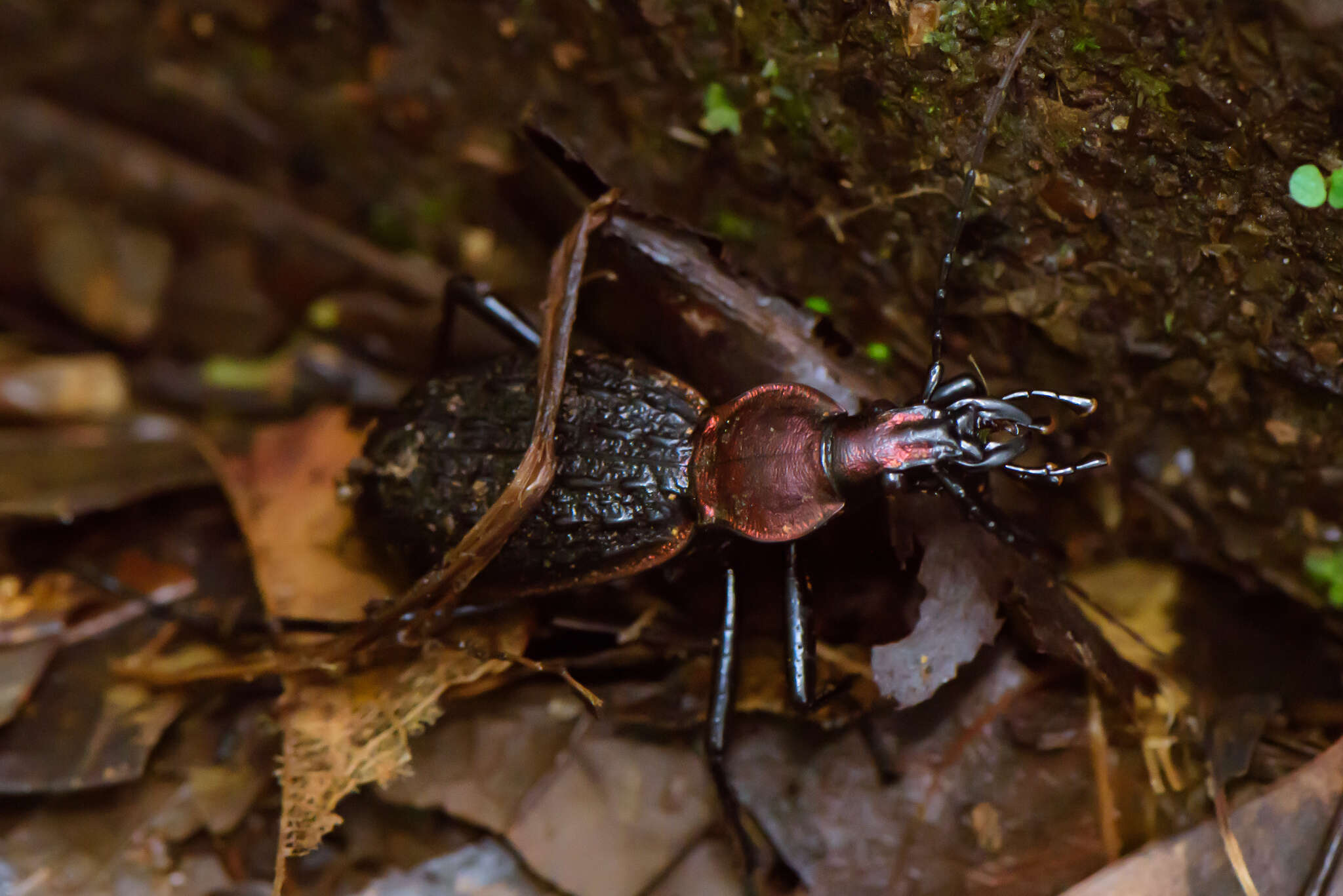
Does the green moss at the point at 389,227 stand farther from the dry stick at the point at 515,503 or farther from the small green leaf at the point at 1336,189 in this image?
the small green leaf at the point at 1336,189

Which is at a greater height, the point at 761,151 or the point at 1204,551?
the point at 761,151

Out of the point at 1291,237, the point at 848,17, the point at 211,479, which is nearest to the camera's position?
the point at 1291,237

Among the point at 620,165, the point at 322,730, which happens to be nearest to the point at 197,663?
the point at 322,730

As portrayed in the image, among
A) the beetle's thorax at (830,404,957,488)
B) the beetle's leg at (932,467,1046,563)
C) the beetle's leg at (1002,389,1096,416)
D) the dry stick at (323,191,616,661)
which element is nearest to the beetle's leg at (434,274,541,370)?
the dry stick at (323,191,616,661)

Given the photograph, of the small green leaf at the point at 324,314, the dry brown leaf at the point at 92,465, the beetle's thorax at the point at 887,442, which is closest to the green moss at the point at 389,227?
the small green leaf at the point at 324,314

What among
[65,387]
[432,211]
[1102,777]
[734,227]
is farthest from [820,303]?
[65,387]

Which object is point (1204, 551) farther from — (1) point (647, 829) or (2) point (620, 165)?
(2) point (620, 165)

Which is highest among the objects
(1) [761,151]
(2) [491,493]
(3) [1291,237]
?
(3) [1291,237]

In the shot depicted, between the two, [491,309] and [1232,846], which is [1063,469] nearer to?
[1232,846]
